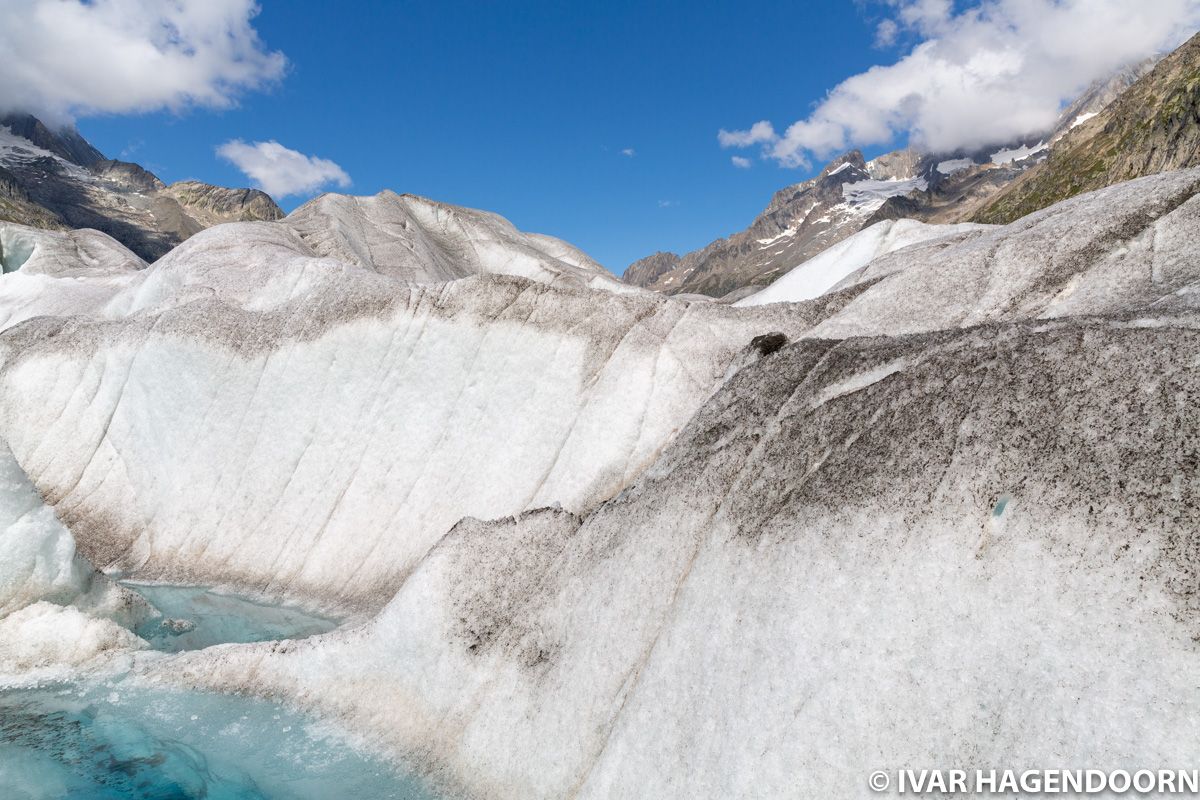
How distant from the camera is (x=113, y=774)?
11766mm

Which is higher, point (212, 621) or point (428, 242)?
point (428, 242)

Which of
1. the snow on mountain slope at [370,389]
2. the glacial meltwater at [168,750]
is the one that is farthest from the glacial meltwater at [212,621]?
the glacial meltwater at [168,750]

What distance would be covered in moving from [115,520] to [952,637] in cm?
2583

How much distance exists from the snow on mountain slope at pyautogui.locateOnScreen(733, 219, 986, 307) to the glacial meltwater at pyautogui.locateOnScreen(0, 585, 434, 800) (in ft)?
63.9

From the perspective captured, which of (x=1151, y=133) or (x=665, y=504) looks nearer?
(x=665, y=504)

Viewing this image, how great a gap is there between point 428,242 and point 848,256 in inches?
1241

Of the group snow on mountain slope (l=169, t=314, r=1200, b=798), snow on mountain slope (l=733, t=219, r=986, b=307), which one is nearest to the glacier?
snow on mountain slope (l=169, t=314, r=1200, b=798)

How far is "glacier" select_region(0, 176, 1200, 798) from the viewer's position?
684 centimetres

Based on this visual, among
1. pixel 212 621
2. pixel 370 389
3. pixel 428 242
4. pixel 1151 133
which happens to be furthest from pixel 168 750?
pixel 1151 133

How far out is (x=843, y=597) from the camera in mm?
8281

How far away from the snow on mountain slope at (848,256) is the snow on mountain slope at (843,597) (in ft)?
52.7

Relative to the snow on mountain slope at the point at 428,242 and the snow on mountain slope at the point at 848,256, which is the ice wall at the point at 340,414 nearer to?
the snow on mountain slope at the point at 848,256

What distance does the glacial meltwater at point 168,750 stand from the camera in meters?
11.4

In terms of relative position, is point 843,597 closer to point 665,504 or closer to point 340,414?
point 665,504
